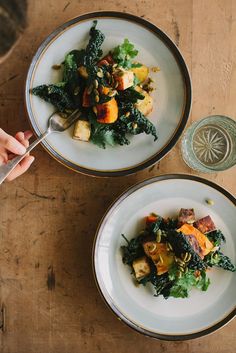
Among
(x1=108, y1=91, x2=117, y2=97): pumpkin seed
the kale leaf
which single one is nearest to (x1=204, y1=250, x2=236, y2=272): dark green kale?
(x1=108, y1=91, x2=117, y2=97): pumpkin seed

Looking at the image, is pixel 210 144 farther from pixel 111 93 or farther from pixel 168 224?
pixel 111 93

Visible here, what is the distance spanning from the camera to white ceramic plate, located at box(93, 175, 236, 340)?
6.27 ft

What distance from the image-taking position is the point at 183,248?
1792 mm

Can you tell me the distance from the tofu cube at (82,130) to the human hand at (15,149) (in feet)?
0.69

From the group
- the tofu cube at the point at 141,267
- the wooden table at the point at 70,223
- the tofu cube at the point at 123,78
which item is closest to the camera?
the tofu cube at the point at 123,78

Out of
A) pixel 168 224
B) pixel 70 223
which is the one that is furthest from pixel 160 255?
pixel 70 223

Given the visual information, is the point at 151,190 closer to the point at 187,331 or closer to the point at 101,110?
the point at 101,110

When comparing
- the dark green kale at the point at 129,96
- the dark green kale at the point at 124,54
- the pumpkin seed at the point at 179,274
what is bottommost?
the pumpkin seed at the point at 179,274

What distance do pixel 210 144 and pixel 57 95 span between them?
0.73m

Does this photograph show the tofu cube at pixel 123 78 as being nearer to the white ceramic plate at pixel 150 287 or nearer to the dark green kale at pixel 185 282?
the white ceramic plate at pixel 150 287

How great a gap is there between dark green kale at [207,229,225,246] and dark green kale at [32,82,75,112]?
32.4 inches

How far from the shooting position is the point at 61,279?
6.66ft

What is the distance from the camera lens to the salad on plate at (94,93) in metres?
1.82

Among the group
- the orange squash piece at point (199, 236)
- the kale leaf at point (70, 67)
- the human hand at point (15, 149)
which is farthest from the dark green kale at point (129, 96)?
the orange squash piece at point (199, 236)
